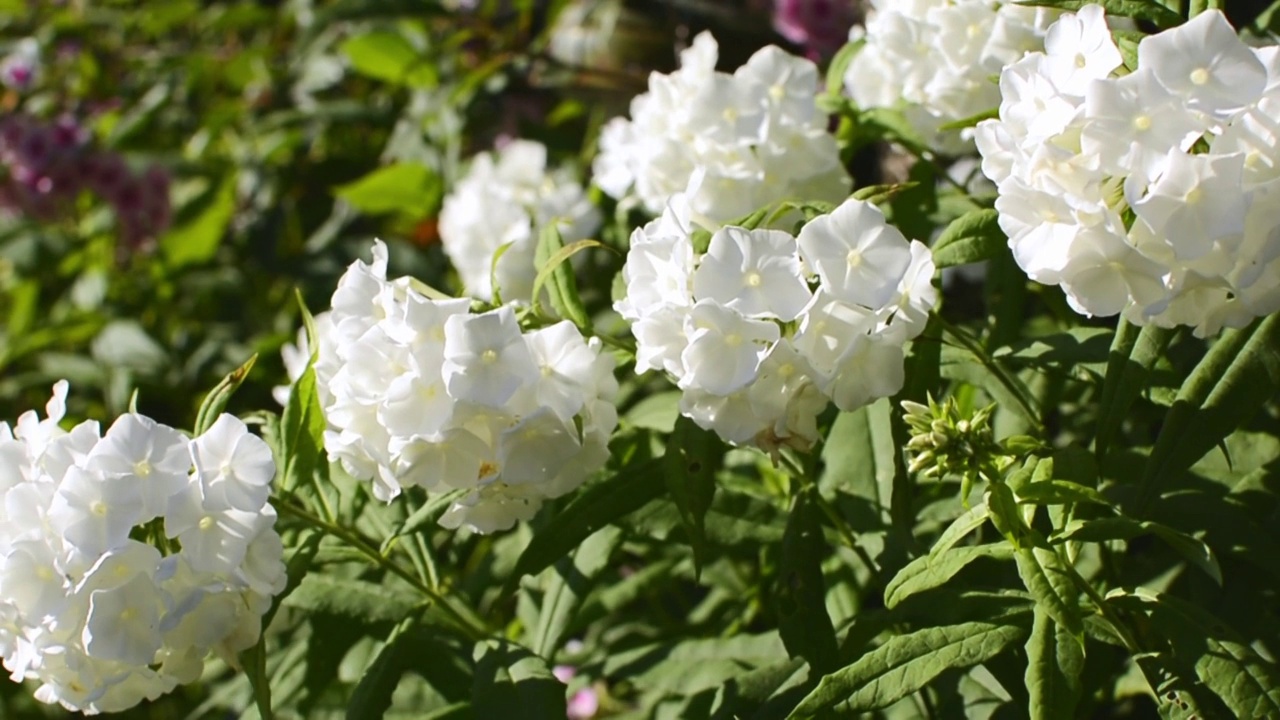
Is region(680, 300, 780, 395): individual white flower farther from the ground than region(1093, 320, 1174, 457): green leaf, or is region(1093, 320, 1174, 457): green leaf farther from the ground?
region(680, 300, 780, 395): individual white flower

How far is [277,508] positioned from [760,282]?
0.69 meters

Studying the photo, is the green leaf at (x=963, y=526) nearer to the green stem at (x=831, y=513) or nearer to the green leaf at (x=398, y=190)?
the green stem at (x=831, y=513)

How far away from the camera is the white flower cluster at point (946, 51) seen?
171cm

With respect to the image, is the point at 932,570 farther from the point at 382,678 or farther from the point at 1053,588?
the point at 382,678

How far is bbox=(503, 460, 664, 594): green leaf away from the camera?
1.51 meters

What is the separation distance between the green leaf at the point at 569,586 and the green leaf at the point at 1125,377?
2.21ft

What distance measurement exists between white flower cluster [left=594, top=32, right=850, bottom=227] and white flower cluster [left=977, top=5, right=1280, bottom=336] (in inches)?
21.8

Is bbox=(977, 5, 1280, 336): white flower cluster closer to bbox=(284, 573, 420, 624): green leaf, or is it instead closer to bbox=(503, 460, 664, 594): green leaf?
bbox=(503, 460, 664, 594): green leaf

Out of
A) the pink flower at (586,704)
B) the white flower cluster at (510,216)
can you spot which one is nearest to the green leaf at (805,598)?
the white flower cluster at (510,216)

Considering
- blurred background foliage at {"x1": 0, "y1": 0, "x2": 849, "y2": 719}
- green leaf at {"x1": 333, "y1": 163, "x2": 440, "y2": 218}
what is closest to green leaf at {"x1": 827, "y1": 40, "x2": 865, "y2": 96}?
blurred background foliage at {"x1": 0, "y1": 0, "x2": 849, "y2": 719}

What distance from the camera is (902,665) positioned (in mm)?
1287

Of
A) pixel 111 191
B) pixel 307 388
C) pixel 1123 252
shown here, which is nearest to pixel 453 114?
pixel 111 191

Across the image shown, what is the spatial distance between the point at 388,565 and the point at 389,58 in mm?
2564

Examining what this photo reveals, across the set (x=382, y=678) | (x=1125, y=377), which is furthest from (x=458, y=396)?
(x=1125, y=377)
